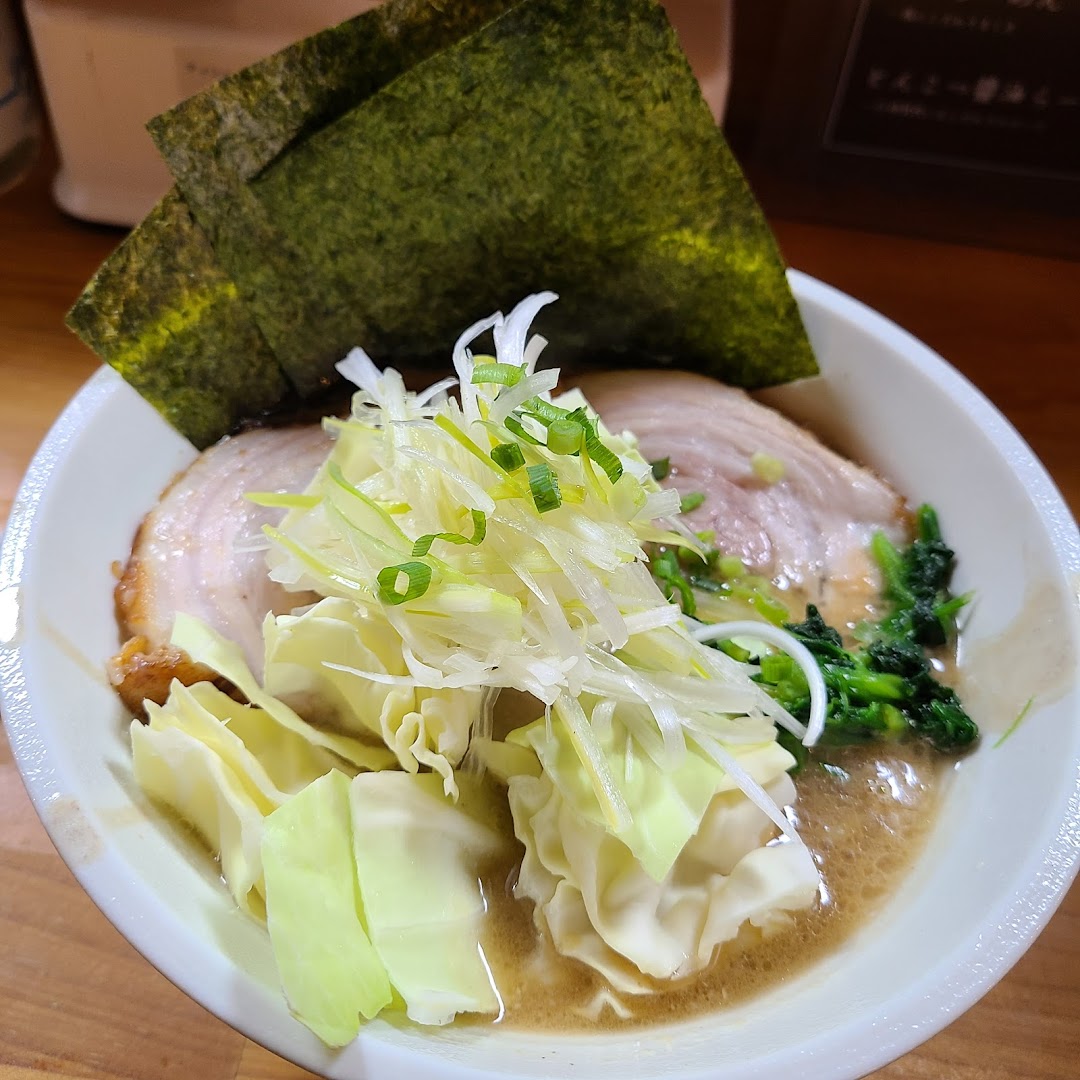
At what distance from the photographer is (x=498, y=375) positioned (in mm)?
879

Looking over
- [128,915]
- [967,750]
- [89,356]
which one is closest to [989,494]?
[967,750]

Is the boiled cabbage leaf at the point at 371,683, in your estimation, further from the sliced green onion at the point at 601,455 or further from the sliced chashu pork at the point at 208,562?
the sliced green onion at the point at 601,455

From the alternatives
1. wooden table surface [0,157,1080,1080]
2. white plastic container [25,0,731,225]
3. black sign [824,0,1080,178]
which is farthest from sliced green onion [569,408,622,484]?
black sign [824,0,1080,178]

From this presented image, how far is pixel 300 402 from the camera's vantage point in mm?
1222

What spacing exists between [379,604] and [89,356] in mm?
874

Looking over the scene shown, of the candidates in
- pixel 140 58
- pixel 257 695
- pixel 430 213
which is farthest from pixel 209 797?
pixel 140 58

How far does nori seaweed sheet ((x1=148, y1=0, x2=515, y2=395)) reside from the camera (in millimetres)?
950

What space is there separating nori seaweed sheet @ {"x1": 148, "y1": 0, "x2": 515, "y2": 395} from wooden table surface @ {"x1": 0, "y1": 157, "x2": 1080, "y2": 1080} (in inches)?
20.1

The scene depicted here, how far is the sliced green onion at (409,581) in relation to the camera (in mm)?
774

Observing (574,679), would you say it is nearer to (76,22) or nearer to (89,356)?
(89,356)

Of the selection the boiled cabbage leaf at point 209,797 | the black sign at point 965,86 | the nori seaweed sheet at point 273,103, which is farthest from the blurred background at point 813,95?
the boiled cabbage leaf at point 209,797

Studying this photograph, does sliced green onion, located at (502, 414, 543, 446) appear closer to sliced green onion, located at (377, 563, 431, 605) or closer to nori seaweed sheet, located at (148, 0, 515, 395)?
sliced green onion, located at (377, 563, 431, 605)

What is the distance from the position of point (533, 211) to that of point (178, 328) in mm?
430

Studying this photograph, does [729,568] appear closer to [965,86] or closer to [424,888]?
[424,888]
